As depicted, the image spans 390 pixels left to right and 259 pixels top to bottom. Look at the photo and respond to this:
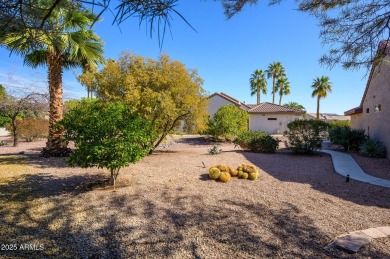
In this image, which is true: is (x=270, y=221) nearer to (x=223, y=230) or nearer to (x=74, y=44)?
(x=223, y=230)

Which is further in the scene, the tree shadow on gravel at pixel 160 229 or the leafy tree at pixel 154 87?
the leafy tree at pixel 154 87

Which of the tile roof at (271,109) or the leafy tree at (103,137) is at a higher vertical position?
the tile roof at (271,109)

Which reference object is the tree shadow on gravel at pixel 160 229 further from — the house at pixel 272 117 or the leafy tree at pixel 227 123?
the house at pixel 272 117

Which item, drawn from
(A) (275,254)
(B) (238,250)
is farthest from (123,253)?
(A) (275,254)

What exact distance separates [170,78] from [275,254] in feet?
32.9

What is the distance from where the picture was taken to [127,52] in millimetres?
11750

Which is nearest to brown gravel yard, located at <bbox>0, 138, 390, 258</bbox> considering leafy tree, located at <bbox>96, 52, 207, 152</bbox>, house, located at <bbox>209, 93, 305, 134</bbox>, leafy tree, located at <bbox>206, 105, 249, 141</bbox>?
leafy tree, located at <bbox>96, 52, 207, 152</bbox>

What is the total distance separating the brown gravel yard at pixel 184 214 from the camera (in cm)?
340

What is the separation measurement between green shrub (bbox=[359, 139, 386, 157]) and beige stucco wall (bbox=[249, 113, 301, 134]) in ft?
62.3

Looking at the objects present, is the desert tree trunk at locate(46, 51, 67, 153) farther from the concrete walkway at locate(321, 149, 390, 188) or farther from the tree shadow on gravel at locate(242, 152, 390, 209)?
the concrete walkway at locate(321, 149, 390, 188)

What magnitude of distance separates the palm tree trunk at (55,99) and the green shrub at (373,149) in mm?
15189

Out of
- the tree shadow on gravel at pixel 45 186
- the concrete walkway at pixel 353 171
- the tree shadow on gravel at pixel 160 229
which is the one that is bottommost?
the tree shadow on gravel at pixel 160 229

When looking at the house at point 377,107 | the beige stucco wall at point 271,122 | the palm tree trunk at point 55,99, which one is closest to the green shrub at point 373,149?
the house at point 377,107

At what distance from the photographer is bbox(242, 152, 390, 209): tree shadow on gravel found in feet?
19.6
